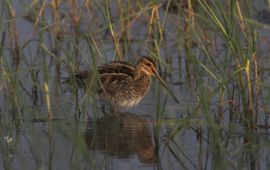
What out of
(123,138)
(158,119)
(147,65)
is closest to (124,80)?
(147,65)

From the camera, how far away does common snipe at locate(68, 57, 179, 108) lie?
7949 mm

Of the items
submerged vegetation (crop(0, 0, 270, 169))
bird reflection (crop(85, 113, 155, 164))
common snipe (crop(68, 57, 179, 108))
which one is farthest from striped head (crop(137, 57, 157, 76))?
bird reflection (crop(85, 113, 155, 164))

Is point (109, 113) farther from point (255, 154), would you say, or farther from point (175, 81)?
point (255, 154)

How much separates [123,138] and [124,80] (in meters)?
1.42

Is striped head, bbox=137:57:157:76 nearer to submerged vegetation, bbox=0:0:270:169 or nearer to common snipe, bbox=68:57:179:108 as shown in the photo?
common snipe, bbox=68:57:179:108

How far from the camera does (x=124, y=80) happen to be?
8227 mm

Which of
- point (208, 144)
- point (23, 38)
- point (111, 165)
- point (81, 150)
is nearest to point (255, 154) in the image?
point (208, 144)

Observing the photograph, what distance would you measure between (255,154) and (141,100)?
232 centimetres

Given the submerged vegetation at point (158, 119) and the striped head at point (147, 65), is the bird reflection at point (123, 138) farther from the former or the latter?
the striped head at point (147, 65)

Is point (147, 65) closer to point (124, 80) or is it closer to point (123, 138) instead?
point (124, 80)

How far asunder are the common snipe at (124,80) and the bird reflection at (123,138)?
0.86 ft

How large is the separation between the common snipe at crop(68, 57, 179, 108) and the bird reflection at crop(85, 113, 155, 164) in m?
0.26

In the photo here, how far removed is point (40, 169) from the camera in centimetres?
534

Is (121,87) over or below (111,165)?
over
